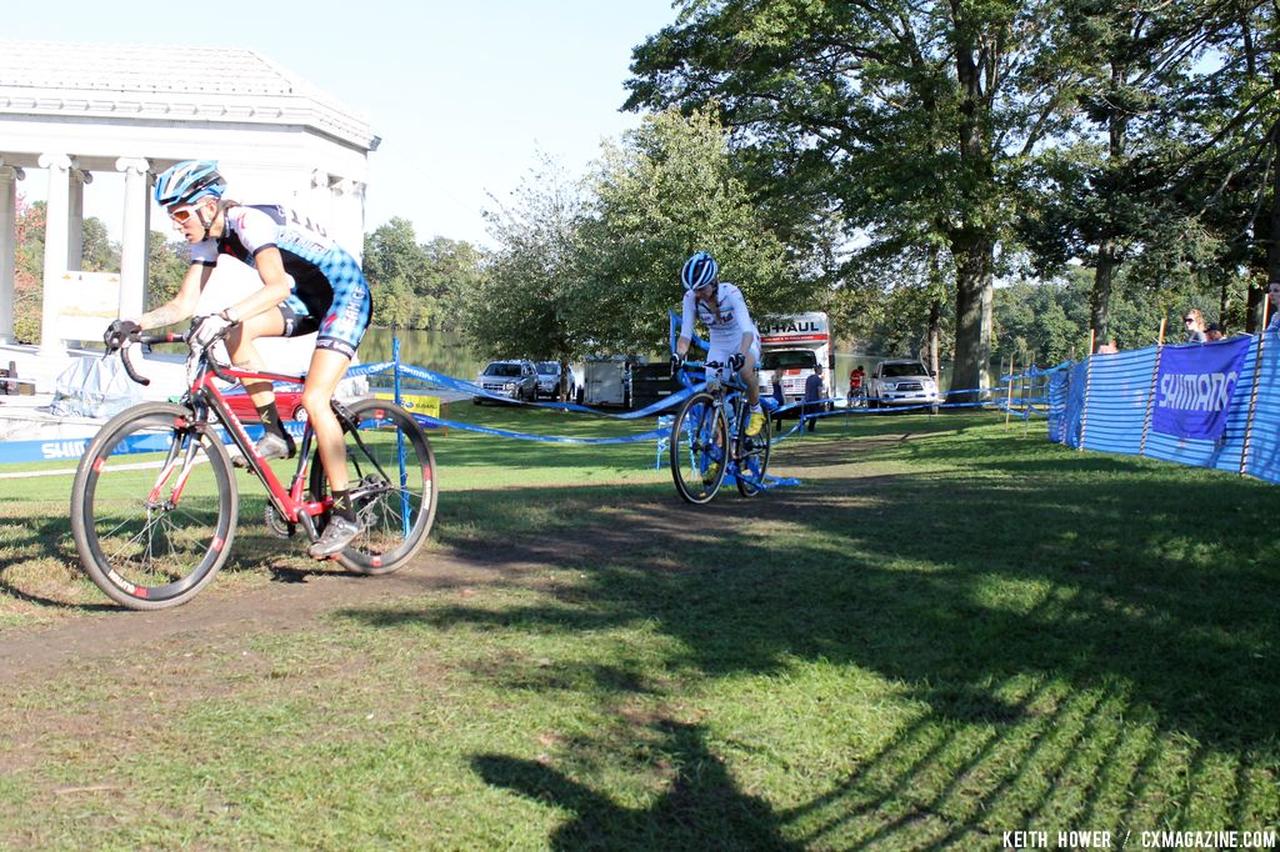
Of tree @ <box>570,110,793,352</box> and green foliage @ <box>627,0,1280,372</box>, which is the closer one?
green foliage @ <box>627,0,1280,372</box>

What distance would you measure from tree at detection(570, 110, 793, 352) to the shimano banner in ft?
83.5

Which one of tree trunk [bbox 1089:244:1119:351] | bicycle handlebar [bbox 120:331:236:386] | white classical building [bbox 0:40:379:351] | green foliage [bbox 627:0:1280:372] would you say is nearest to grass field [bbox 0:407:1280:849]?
bicycle handlebar [bbox 120:331:236:386]

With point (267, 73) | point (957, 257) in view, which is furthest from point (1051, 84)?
point (267, 73)

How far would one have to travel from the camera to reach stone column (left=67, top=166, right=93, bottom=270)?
166ft

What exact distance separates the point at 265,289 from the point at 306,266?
1.75ft

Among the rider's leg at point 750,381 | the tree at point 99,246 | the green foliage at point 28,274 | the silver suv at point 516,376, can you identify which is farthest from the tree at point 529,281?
the tree at point 99,246

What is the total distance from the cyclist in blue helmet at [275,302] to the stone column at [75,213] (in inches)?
1989

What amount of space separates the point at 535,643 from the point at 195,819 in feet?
5.98

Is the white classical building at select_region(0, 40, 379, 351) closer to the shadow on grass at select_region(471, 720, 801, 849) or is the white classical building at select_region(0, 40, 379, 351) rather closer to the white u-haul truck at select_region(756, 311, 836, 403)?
the white u-haul truck at select_region(756, 311, 836, 403)

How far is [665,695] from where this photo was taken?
158 inches

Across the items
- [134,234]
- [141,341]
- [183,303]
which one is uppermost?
[134,234]

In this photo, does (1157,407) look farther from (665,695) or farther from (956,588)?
(665,695)

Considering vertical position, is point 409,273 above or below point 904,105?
above

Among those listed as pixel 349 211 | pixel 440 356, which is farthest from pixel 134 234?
pixel 440 356
